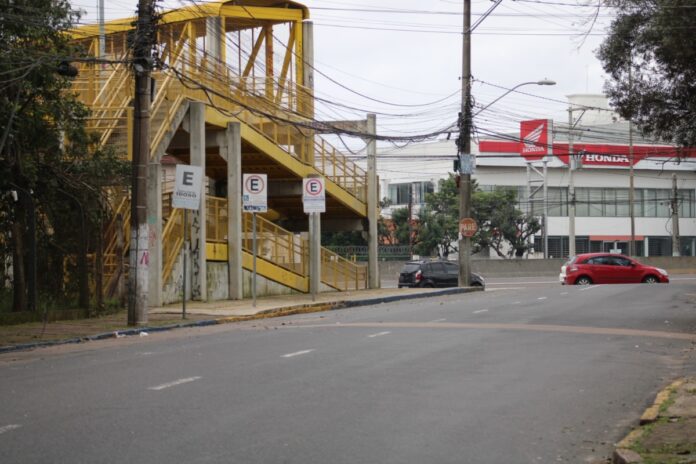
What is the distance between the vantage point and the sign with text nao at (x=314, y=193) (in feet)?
85.3

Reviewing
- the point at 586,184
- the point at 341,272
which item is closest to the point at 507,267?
the point at 341,272

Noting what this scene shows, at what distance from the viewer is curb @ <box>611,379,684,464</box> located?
280 inches

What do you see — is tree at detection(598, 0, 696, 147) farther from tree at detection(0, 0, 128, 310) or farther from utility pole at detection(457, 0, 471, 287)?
utility pole at detection(457, 0, 471, 287)

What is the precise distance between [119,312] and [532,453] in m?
16.4

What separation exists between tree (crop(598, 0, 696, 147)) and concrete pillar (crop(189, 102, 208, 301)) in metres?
11.1

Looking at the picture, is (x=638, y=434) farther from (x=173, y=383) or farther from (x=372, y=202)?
(x=372, y=202)

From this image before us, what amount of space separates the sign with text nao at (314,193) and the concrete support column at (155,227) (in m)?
4.23

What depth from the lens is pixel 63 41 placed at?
20422mm

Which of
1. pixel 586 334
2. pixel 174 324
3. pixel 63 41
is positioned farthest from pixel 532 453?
pixel 63 41

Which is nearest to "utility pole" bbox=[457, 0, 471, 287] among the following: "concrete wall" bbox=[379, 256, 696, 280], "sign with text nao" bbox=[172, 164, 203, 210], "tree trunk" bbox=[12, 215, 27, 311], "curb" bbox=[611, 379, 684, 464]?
"sign with text nao" bbox=[172, 164, 203, 210]

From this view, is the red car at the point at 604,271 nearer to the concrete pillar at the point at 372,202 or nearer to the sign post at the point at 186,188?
the concrete pillar at the point at 372,202

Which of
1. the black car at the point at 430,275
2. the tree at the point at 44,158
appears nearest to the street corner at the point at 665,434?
the tree at the point at 44,158

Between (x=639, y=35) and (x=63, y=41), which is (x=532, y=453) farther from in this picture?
(x=63, y=41)

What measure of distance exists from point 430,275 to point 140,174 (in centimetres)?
2479
